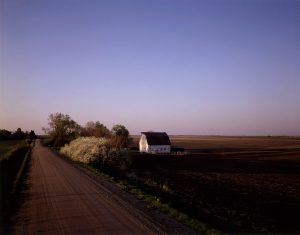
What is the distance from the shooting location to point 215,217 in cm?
1412

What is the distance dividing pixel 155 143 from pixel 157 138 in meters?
1.95

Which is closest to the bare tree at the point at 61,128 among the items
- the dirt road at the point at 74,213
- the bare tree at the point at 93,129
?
the bare tree at the point at 93,129

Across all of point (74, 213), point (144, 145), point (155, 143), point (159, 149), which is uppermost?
point (155, 143)

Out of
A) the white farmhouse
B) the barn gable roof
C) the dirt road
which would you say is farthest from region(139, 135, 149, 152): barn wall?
the dirt road

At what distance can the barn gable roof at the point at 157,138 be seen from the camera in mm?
81863

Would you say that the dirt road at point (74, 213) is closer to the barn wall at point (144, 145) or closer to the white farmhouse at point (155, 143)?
the white farmhouse at point (155, 143)

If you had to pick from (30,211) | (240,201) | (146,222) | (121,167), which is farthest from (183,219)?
(121,167)

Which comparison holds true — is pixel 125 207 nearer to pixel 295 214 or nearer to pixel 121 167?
pixel 295 214

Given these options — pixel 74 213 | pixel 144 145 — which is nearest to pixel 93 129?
pixel 144 145

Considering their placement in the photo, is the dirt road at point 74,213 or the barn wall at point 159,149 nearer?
the dirt road at point 74,213

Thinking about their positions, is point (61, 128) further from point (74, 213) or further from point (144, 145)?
point (74, 213)

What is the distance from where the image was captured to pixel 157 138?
8325cm

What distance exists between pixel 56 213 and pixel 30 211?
3.64 ft

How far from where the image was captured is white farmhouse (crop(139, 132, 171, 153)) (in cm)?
8081
